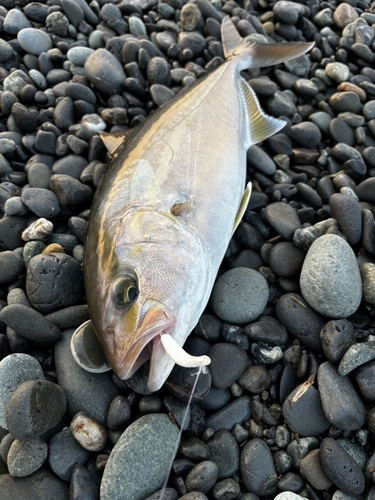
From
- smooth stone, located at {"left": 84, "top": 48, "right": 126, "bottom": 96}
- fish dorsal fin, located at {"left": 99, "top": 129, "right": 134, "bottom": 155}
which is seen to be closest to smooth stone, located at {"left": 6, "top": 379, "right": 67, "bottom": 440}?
fish dorsal fin, located at {"left": 99, "top": 129, "right": 134, "bottom": 155}

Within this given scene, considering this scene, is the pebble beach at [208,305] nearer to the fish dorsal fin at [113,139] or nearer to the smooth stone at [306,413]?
the smooth stone at [306,413]

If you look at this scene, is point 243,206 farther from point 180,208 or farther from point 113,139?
point 113,139

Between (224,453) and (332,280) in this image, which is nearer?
(224,453)

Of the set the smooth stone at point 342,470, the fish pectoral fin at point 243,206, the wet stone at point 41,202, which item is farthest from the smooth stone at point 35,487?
the fish pectoral fin at point 243,206

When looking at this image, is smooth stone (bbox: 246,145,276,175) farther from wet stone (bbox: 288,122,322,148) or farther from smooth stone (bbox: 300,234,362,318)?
smooth stone (bbox: 300,234,362,318)

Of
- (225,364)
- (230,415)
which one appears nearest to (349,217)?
(225,364)
